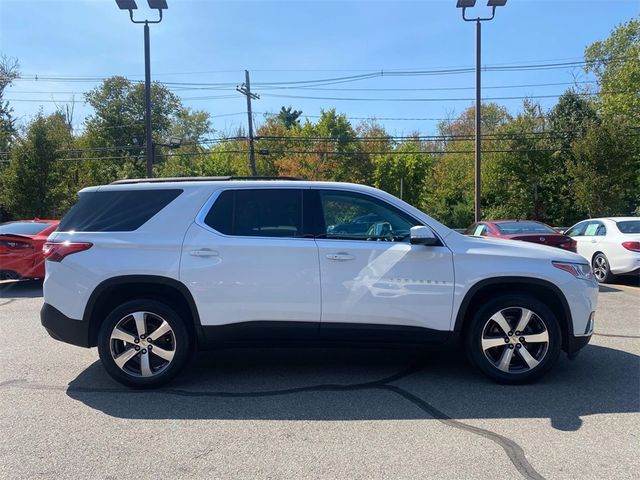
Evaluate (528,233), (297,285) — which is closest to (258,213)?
(297,285)

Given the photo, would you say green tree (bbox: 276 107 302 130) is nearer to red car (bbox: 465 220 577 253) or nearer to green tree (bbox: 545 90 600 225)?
green tree (bbox: 545 90 600 225)

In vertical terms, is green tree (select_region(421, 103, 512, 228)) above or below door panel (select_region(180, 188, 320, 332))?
above

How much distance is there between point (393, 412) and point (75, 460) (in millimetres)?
2311

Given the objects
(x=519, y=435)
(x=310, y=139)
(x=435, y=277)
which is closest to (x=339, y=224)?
(x=435, y=277)

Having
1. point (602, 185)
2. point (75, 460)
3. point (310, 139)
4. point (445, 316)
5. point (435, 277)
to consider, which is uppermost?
point (310, 139)

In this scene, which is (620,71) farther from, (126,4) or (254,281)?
(254,281)

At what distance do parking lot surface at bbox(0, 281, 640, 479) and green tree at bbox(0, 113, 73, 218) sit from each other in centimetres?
2077

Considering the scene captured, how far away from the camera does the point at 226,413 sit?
163 inches

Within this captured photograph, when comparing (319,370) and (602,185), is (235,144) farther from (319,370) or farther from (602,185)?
(319,370)

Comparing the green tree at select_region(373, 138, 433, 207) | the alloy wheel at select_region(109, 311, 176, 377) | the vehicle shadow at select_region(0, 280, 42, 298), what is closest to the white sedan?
the alloy wheel at select_region(109, 311, 176, 377)

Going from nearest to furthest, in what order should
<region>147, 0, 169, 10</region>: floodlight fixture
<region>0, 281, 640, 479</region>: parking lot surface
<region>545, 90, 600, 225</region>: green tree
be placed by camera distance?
<region>0, 281, 640, 479</region>: parking lot surface < <region>147, 0, 169, 10</region>: floodlight fixture < <region>545, 90, 600, 225</region>: green tree

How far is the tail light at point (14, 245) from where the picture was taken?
1039 centimetres

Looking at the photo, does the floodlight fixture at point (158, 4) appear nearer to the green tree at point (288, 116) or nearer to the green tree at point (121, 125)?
the green tree at point (121, 125)

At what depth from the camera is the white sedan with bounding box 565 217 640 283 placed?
10.8m
